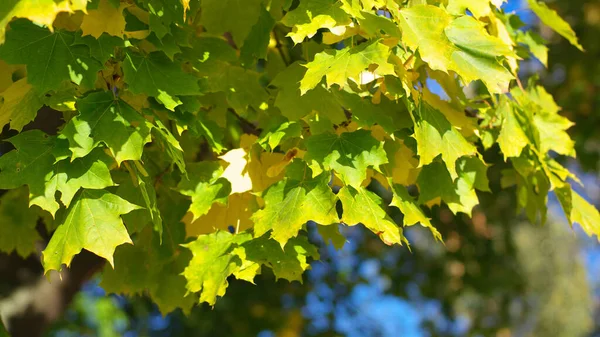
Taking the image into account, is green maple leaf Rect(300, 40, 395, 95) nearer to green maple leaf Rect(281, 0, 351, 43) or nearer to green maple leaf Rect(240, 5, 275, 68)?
green maple leaf Rect(281, 0, 351, 43)

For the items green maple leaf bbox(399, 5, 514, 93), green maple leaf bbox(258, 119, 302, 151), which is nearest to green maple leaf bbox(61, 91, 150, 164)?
green maple leaf bbox(258, 119, 302, 151)

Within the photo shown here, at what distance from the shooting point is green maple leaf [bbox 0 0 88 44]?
3.99 feet

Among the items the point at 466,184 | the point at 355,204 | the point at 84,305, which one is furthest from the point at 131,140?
the point at 84,305

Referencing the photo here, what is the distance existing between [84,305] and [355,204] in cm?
828

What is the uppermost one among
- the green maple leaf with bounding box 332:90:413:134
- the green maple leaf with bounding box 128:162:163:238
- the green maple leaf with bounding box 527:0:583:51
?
the green maple leaf with bounding box 332:90:413:134

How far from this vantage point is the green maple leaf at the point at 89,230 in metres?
1.54

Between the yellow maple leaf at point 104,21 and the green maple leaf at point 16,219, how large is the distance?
1.05 m

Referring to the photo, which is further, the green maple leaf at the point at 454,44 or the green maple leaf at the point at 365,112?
the green maple leaf at the point at 365,112

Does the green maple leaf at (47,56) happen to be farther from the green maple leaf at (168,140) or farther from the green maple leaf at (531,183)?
the green maple leaf at (531,183)

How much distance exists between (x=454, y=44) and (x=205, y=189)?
0.77 m

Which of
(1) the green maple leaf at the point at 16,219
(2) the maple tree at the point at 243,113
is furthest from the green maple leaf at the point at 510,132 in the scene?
(1) the green maple leaf at the point at 16,219

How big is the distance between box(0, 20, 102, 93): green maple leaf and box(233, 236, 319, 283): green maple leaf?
54 cm

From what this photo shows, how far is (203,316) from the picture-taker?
627 cm

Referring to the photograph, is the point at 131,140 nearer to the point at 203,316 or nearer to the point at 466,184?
the point at 466,184
